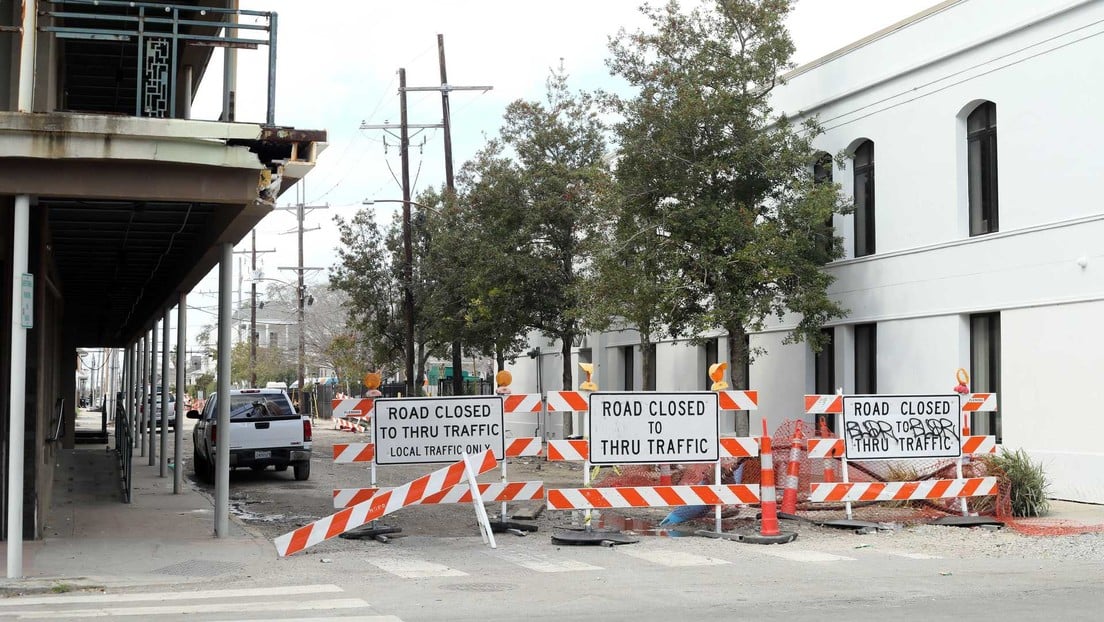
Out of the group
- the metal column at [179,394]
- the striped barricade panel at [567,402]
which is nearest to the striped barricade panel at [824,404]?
the striped barricade panel at [567,402]

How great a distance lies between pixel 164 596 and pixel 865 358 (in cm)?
1731

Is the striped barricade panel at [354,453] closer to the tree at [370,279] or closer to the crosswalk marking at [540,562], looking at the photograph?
the crosswalk marking at [540,562]

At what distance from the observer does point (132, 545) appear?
504 inches

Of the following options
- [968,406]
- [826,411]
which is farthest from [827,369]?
[826,411]

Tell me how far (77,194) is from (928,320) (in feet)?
51.7

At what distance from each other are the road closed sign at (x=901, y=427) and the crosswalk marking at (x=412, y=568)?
5.69 m

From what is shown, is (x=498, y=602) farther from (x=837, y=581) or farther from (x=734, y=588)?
(x=837, y=581)

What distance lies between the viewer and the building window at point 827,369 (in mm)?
24719

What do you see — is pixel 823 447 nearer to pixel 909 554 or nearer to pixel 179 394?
pixel 909 554

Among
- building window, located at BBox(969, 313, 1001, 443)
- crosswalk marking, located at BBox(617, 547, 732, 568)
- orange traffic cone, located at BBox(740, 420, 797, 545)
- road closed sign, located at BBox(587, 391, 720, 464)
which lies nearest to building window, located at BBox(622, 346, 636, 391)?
building window, located at BBox(969, 313, 1001, 443)

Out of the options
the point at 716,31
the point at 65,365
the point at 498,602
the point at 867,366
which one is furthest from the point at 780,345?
the point at 498,602

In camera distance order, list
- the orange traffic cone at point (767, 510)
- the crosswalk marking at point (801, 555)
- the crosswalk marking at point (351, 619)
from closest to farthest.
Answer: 1. the crosswalk marking at point (351, 619)
2. the crosswalk marking at point (801, 555)
3. the orange traffic cone at point (767, 510)

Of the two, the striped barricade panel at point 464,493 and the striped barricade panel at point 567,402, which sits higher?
the striped barricade panel at point 567,402

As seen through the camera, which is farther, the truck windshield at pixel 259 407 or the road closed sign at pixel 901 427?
the truck windshield at pixel 259 407
